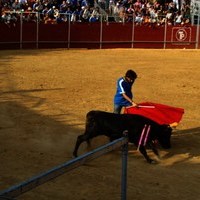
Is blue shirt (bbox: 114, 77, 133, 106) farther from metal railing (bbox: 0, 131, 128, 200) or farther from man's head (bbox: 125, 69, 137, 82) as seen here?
metal railing (bbox: 0, 131, 128, 200)

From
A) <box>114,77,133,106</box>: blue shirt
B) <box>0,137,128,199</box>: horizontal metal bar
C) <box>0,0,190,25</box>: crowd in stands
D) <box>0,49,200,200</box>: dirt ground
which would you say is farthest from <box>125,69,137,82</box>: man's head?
<box>0,0,190,25</box>: crowd in stands

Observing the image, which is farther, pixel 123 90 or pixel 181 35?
pixel 181 35

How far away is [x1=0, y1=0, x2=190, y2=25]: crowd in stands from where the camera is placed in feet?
84.4

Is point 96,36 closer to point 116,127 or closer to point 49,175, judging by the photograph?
point 116,127

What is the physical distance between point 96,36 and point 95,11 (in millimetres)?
1967

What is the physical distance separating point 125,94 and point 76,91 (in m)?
4.97

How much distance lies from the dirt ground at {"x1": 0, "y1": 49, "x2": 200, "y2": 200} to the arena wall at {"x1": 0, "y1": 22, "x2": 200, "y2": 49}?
15.1ft

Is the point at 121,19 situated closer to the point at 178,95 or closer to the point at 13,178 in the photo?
the point at 178,95

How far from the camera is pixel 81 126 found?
30.0 feet

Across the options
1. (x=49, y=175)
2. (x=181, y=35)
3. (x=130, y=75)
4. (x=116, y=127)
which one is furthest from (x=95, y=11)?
(x=49, y=175)

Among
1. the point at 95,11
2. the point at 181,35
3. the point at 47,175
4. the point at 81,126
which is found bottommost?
the point at 81,126

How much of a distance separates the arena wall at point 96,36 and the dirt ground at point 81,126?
4614 millimetres

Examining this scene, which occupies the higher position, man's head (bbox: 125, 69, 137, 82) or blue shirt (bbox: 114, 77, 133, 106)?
man's head (bbox: 125, 69, 137, 82)

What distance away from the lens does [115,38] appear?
2730 cm
